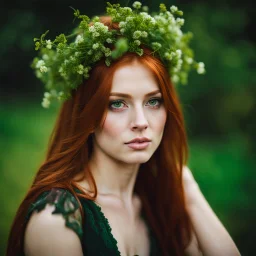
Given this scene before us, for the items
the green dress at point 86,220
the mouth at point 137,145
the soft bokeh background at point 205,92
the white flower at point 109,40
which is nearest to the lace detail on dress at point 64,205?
the green dress at point 86,220

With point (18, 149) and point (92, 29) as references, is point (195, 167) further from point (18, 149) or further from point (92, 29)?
point (92, 29)

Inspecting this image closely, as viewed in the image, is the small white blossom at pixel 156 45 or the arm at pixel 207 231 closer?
the small white blossom at pixel 156 45

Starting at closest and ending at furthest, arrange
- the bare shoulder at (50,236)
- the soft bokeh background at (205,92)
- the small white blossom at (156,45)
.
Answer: the bare shoulder at (50,236) → the small white blossom at (156,45) → the soft bokeh background at (205,92)

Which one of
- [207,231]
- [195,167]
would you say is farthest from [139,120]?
[195,167]

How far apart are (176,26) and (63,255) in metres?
1.59

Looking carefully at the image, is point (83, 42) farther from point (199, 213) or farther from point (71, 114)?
point (199, 213)

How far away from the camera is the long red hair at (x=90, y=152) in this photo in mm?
2342

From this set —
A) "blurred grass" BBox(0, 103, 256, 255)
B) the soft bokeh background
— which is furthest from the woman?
the soft bokeh background

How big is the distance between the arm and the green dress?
711 millimetres

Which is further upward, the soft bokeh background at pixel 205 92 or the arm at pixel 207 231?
the soft bokeh background at pixel 205 92

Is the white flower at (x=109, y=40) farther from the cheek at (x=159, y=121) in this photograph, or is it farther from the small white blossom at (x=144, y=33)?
the cheek at (x=159, y=121)

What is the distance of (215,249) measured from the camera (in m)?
2.69

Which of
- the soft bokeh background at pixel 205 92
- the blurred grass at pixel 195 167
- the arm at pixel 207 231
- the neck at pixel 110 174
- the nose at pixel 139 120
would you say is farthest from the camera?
the soft bokeh background at pixel 205 92

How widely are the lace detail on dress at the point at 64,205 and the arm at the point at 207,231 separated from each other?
0.97 meters
